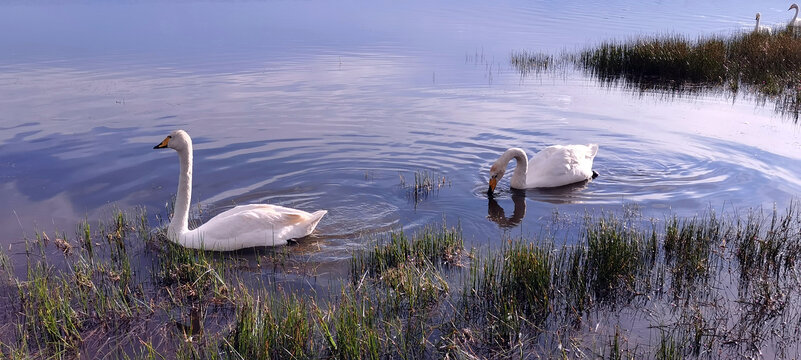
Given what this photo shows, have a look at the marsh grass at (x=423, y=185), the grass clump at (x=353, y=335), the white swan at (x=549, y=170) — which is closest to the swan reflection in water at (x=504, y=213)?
the white swan at (x=549, y=170)

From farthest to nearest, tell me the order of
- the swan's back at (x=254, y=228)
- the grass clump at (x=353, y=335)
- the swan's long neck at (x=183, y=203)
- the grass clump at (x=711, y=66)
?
the grass clump at (x=711, y=66) < the swan's long neck at (x=183, y=203) < the swan's back at (x=254, y=228) < the grass clump at (x=353, y=335)

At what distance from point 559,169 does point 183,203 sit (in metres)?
5.97

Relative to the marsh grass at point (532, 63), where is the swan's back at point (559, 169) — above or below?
below

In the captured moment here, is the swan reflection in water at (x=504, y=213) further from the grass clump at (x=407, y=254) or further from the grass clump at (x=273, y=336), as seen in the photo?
the grass clump at (x=273, y=336)

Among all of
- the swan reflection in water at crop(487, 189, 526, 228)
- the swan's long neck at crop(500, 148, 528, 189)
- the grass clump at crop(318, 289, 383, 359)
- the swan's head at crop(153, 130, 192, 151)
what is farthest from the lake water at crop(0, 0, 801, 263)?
the grass clump at crop(318, 289, 383, 359)

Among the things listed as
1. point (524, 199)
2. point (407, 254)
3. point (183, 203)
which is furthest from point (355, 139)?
point (407, 254)

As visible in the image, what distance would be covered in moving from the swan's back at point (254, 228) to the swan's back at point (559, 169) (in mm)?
4335

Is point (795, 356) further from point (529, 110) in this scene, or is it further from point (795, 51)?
point (795, 51)

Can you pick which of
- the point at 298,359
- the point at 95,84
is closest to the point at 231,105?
the point at 95,84

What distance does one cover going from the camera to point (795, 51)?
65.6ft

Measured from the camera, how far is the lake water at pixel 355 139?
32.4 ft

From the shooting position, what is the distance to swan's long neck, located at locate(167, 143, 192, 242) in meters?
8.00

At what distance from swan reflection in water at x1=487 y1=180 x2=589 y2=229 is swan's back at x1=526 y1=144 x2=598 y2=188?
0.11 metres

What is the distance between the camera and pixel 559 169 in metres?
11.0
